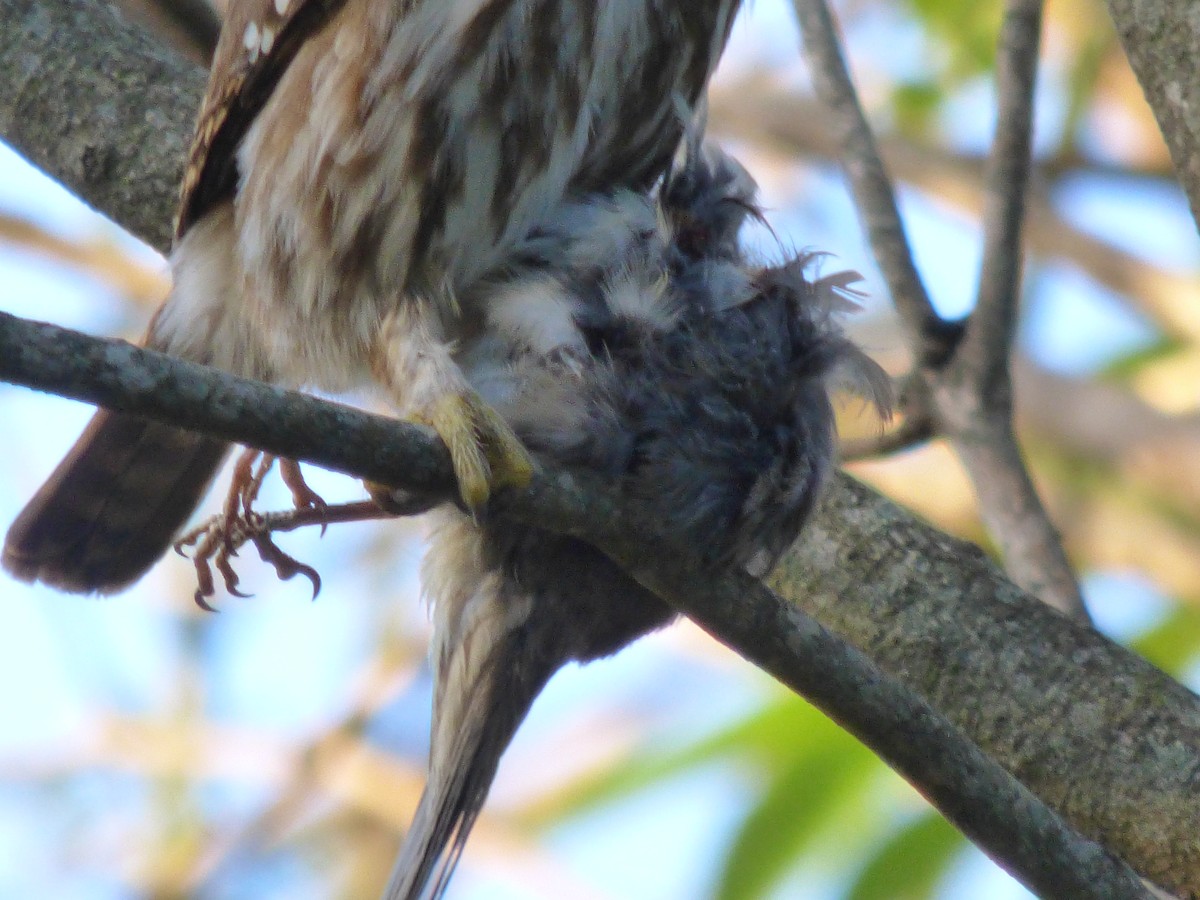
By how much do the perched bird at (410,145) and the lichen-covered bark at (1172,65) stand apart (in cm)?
63

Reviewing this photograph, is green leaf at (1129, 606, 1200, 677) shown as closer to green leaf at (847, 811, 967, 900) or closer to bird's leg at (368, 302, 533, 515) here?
green leaf at (847, 811, 967, 900)

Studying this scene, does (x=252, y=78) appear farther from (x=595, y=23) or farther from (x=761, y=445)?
(x=761, y=445)

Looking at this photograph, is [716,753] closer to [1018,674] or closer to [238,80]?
[1018,674]

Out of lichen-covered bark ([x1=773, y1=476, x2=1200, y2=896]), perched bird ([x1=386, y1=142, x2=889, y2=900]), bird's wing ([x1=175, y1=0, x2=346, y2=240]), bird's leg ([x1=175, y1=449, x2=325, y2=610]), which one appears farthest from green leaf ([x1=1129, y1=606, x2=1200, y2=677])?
bird's wing ([x1=175, y1=0, x2=346, y2=240])

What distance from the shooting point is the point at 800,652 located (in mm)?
1870

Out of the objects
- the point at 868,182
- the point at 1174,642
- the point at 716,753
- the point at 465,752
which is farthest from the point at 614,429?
the point at 716,753

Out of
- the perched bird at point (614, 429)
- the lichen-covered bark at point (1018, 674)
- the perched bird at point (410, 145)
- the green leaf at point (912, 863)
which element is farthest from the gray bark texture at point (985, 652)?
the green leaf at point (912, 863)

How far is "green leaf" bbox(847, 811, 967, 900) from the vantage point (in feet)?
13.5

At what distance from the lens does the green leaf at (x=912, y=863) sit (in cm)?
412

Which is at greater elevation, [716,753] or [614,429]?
[716,753]

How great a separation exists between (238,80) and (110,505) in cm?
76

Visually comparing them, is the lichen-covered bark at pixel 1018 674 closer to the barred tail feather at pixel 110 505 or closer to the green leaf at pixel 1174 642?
the barred tail feather at pixel 110 505

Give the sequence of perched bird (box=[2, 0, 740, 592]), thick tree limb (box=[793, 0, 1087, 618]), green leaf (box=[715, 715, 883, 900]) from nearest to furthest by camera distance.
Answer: perched bird (box=[2, 0, 740, 592]), thick tree limb (box=[793, 0, 1087, 618]), green leaf (box=[715, 715, 883, 900])

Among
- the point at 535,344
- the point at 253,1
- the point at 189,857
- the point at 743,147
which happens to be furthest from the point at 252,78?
the point at 743,147
